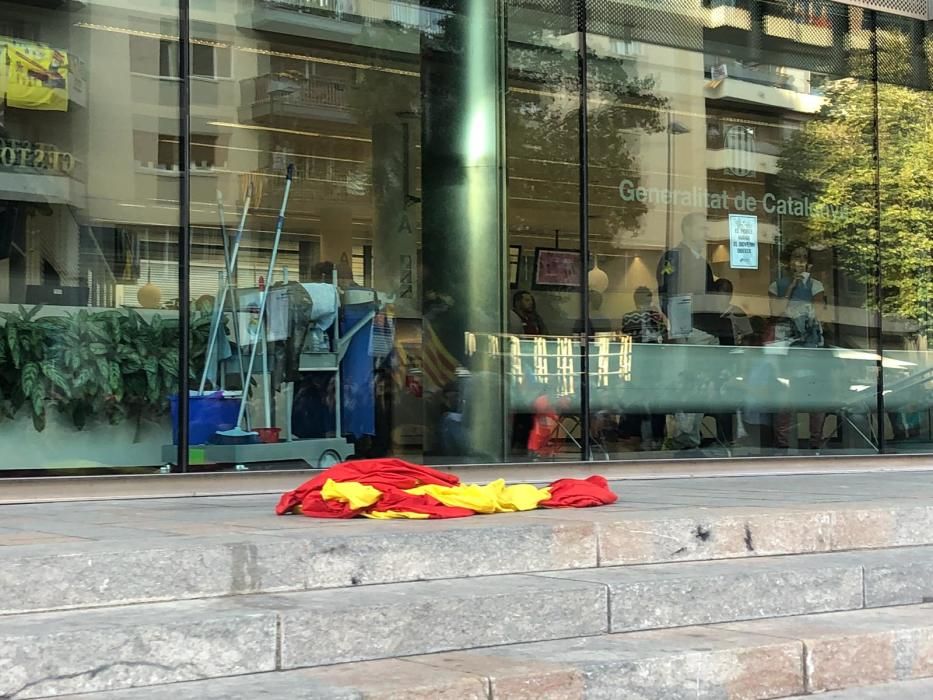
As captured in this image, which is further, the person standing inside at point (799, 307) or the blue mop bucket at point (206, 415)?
the person standing inside at point (799, 307)

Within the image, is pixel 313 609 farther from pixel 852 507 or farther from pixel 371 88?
pixel 371 88

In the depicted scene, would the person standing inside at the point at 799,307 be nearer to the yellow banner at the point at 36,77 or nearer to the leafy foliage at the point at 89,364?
the leafy foliage at the point at 89,364

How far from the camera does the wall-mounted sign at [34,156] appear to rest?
25.1 ft

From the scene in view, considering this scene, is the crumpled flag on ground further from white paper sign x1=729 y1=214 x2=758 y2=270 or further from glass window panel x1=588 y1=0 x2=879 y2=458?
white paper sign x1=729 y1=214 x2=758 y2=270

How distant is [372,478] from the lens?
6.00 metres

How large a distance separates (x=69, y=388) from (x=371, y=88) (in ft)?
11.3

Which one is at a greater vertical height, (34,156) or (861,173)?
(861,173)

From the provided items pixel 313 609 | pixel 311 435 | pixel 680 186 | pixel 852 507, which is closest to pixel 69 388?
pixel 311 435

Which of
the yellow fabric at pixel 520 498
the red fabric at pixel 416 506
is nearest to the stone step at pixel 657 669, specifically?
the red fabric at pixel 416 506

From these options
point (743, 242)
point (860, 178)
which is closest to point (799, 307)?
point (743, 242)

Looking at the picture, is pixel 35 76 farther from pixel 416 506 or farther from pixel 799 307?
pixel 799 307

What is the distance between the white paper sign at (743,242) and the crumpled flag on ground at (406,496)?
5.00 metres

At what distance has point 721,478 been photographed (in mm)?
9586

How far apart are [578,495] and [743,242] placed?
5.35 meters
